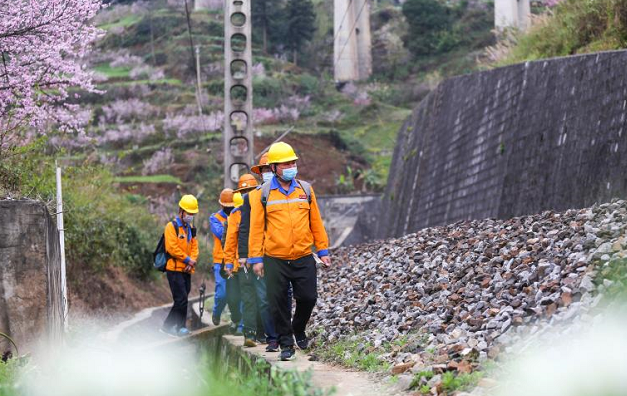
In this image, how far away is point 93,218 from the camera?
19.6 meters

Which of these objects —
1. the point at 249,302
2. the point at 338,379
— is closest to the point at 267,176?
the point at 249,302

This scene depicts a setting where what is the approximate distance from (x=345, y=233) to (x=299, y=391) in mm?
36270

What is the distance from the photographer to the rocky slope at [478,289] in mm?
8117

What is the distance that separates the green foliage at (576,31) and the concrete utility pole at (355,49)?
51850 mm

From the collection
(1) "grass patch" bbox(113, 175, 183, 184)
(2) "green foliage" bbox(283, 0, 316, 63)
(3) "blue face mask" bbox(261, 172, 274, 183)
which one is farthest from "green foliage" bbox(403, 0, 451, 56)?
(3) "blue face mask" bbox(261, 172, 274, 183)

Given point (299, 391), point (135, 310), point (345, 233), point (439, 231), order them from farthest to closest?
point (345, 233), point (135, 310), point (439, 231), point (299, 391)

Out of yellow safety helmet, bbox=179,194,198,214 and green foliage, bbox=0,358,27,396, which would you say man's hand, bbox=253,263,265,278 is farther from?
yellow safety helmet, bbox=179,194,198,214

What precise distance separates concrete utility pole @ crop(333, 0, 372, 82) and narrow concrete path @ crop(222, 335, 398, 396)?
6258cm

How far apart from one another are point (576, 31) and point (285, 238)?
10241 mm

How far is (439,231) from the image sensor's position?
15.8 m

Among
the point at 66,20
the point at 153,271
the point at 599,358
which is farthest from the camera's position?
the point at 153,271

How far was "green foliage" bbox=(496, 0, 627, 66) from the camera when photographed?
16.4m

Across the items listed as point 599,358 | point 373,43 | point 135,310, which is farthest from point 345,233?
point 373,43

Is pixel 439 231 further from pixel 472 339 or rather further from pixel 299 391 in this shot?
pixel 299 391
